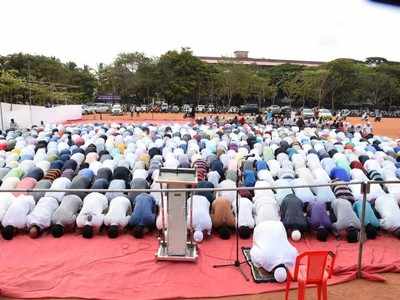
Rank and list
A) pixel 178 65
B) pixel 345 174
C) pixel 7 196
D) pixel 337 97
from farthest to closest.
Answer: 1. pixel 337 97
2. pixel 178 65
3. pixel 345 174
4. pixel 7 196

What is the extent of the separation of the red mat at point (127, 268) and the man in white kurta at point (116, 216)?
206mm

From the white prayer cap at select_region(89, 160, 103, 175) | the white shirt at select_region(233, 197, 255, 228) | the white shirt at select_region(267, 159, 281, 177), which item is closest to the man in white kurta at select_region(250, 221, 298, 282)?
the white shirt at select_region(233, 197, 255, 228)

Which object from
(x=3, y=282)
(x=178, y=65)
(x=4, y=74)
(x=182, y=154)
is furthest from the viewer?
(x=178, y=65)

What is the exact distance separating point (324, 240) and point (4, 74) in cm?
3203

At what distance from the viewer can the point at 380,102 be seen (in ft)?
182

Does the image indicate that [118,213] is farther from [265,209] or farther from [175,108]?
[175,108]

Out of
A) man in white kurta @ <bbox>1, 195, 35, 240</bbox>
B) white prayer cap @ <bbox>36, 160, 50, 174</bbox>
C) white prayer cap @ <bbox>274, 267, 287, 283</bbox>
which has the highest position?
white prayer cap @ <bbox>36, 160, 50, 174</bbox>

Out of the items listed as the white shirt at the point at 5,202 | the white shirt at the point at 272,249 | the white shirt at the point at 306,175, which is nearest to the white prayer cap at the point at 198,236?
the white shirt at the point at 272,249

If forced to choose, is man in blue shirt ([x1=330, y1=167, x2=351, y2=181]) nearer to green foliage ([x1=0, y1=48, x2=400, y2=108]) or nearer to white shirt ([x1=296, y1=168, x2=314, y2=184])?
white shirt ([x1=296, y1=168, x2=314, y2=184])

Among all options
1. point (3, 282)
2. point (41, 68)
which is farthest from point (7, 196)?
point (41, 68)

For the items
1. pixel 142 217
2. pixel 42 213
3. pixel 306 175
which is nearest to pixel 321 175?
pixel 306 175

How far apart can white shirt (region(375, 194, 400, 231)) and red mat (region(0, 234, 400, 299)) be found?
264mm

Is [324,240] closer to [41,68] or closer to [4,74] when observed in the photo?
[4,74]

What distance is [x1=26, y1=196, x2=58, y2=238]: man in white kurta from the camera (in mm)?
7504
